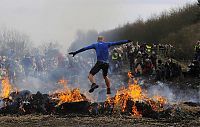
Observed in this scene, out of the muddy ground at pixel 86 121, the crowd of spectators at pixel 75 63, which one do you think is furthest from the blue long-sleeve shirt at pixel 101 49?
the crowd of spectators at pixel 75 63

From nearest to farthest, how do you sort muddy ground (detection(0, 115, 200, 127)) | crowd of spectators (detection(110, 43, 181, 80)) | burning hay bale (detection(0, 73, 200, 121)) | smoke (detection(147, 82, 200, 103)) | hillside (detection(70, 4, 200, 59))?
muddy ground (detection(0, 115, 200, 127)) → burning hay bale (detection(0, 73, 200, 121)) → smoke (detection(147, 82, 200, 103)) → crowd of spectators (detection(110, 43, 181, 80)) → hillside (detection(70, 4, 200, 59))

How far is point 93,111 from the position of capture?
15008 millimetres

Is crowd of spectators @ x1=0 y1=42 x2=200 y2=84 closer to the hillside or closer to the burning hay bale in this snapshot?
the hillside

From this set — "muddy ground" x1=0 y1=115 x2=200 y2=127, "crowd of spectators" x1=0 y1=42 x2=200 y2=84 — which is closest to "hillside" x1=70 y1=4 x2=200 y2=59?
"crowd of spectators" x1=0 y1=42 x2=200 y2=84

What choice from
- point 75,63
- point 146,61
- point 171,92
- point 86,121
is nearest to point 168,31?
point 75,63

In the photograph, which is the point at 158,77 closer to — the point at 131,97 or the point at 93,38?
the point at 131,97

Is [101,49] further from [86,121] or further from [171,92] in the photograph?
[171,92]

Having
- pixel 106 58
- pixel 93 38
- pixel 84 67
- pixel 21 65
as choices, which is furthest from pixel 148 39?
pixel 106 58

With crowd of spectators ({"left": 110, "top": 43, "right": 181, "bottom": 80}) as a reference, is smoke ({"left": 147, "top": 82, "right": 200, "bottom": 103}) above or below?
below

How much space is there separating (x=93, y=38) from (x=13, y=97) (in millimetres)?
27247

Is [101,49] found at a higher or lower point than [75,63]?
lower

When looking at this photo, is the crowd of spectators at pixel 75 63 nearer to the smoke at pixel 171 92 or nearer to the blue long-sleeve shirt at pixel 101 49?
the smoke at pixel 171 92

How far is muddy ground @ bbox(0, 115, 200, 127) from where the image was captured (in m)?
12.1

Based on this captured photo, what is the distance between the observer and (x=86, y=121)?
1298 cm
